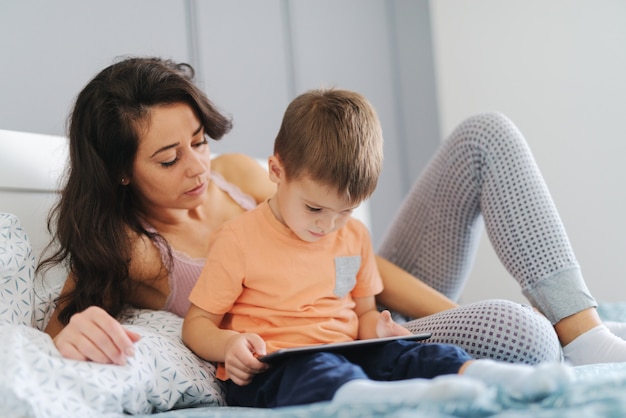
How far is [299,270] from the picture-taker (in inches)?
48.8

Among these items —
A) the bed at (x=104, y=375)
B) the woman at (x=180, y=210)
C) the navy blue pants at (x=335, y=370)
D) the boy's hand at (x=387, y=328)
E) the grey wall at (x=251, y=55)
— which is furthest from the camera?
the grey wall at (x=251, y=55)

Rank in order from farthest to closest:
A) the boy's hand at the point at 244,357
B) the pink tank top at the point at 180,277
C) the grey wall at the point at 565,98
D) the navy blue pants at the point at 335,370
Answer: the grey wall at the point at 565,98, the pink tank top at the point at 180,277, the boy's hand at the point at 244,357, the navy blue pants at the point at 335,370

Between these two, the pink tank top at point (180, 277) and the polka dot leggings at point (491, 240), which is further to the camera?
the pink tank top at point (180, 277)

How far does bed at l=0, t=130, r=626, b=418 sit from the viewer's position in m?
0.75

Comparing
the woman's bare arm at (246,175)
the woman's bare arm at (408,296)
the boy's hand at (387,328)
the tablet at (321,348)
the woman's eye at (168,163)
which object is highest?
the woman's eye at (168,163)

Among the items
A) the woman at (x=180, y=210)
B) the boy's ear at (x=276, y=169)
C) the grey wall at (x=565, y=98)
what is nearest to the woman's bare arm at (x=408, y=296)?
the woman at (x=180, y=210)

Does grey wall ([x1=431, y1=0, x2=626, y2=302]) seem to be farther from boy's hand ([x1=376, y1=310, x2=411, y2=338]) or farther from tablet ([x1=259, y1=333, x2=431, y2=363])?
tablet ([x1=259, y1=333, x2=431, y2=363])

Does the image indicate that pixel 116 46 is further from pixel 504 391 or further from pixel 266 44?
pixel 504 391

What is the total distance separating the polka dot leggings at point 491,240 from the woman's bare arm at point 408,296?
0.42ft

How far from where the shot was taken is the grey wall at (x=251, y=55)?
1.65 metres

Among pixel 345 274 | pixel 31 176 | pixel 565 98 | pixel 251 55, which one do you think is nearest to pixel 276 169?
pixel 345 274

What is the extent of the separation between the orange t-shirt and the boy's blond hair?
0.41ft

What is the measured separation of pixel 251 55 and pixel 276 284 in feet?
3.79

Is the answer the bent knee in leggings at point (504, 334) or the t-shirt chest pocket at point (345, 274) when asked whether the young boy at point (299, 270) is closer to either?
the t-shirt chest pocket at point (345, 274)
